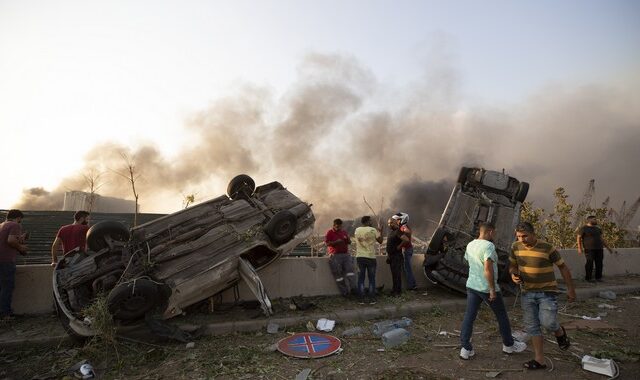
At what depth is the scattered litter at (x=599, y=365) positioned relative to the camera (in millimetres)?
4016

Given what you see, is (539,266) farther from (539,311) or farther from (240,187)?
(240,187)

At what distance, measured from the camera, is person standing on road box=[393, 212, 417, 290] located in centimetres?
771

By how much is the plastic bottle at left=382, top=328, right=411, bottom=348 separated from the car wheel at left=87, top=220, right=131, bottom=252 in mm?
4073

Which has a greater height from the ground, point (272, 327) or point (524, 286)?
point (524, 286)

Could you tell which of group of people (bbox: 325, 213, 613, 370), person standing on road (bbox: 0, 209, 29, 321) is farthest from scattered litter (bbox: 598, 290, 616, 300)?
person standing on road (bbox: 0, 209, 29, 321)

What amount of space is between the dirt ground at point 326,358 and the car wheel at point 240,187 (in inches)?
104

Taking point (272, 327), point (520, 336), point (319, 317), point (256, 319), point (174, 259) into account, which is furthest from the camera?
point (319, 317)

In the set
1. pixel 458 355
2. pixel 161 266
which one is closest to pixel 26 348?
pixel 161 266

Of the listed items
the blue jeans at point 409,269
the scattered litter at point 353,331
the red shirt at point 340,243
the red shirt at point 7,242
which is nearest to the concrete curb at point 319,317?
the scattered litter at point 353,331

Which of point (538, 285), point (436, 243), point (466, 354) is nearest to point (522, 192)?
point (436, 243)

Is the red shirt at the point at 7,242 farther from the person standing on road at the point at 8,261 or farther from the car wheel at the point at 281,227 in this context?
the car wheel at the point at 281,227

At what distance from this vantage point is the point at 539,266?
14.0ft

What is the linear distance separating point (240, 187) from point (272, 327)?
2818 millimetres

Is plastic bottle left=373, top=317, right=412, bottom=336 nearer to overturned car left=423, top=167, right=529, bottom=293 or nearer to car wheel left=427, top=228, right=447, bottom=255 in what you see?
overturned car left=423, top=167, right=529, bottom=293
